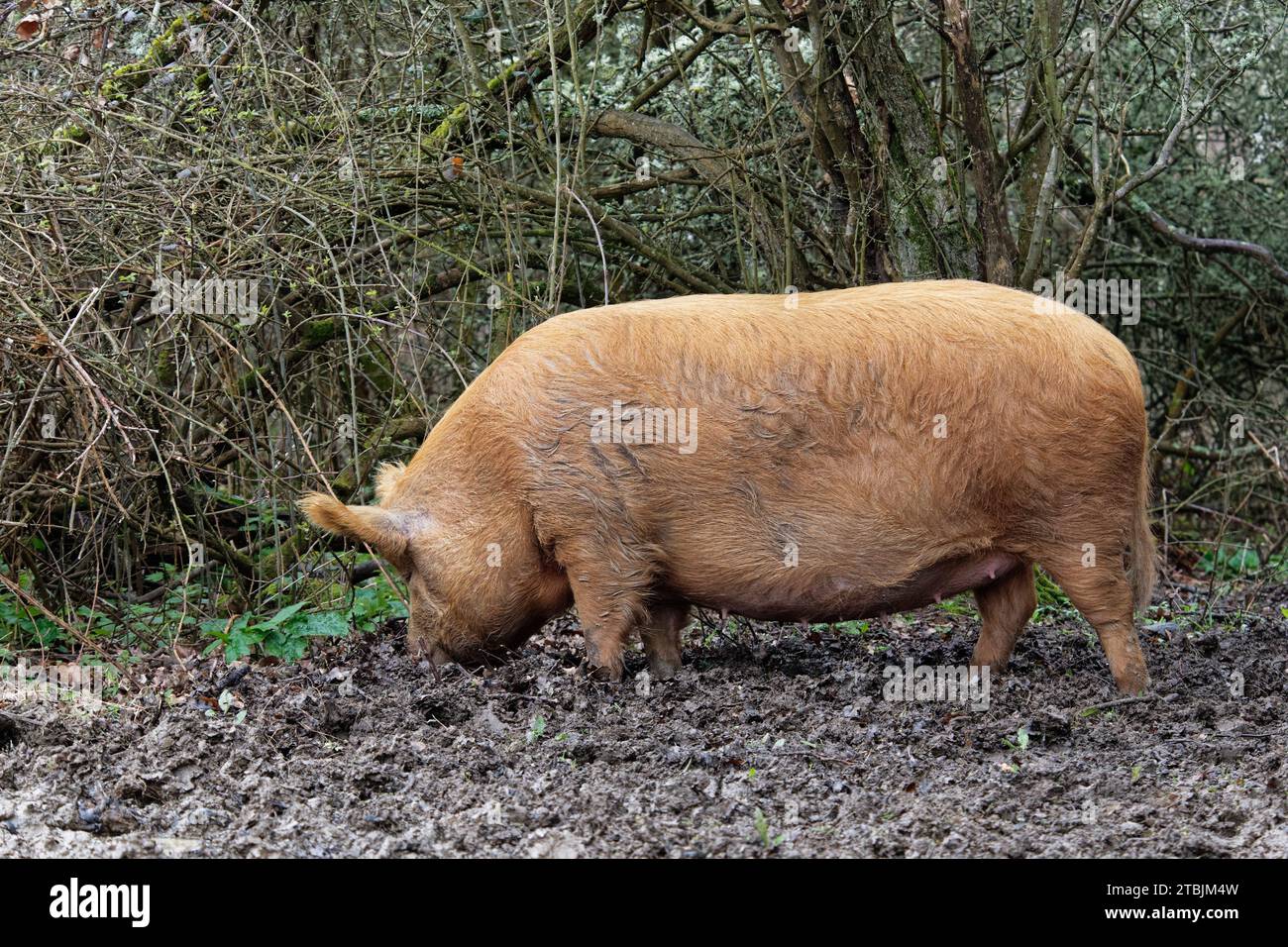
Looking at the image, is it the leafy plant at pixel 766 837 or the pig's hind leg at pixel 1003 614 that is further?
the pig's hind leg at pixel 1003 614

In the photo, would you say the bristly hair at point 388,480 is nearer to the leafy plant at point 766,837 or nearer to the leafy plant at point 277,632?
the leafy plant at point 277,632

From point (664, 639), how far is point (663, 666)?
0.10 metres

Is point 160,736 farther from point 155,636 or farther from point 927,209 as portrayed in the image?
point 927,209

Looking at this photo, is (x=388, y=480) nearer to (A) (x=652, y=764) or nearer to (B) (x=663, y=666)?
(B) (x=663, y=666)

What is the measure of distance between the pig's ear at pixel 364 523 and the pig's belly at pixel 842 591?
106 cm

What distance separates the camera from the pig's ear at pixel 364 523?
5.39 meters

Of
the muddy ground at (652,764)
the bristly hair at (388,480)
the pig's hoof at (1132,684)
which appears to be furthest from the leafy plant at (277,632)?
the pig's hoof at (1132,684)

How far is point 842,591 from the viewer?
529cm

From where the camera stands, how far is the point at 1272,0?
27.6 feet

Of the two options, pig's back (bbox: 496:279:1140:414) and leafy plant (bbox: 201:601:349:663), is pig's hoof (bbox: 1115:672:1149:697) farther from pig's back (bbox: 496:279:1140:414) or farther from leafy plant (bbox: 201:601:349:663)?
leafy plant (bbox: 201:601:349:663)

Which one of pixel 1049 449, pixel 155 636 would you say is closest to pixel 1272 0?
pixel 1049 449

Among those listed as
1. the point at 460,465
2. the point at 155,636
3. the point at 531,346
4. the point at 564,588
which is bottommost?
the point at 155,636

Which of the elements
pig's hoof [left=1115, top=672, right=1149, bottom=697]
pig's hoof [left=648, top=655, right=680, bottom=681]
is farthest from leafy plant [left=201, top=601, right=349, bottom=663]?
pig's hoof [left=1115, top=672, right=1149, bottom=697]
